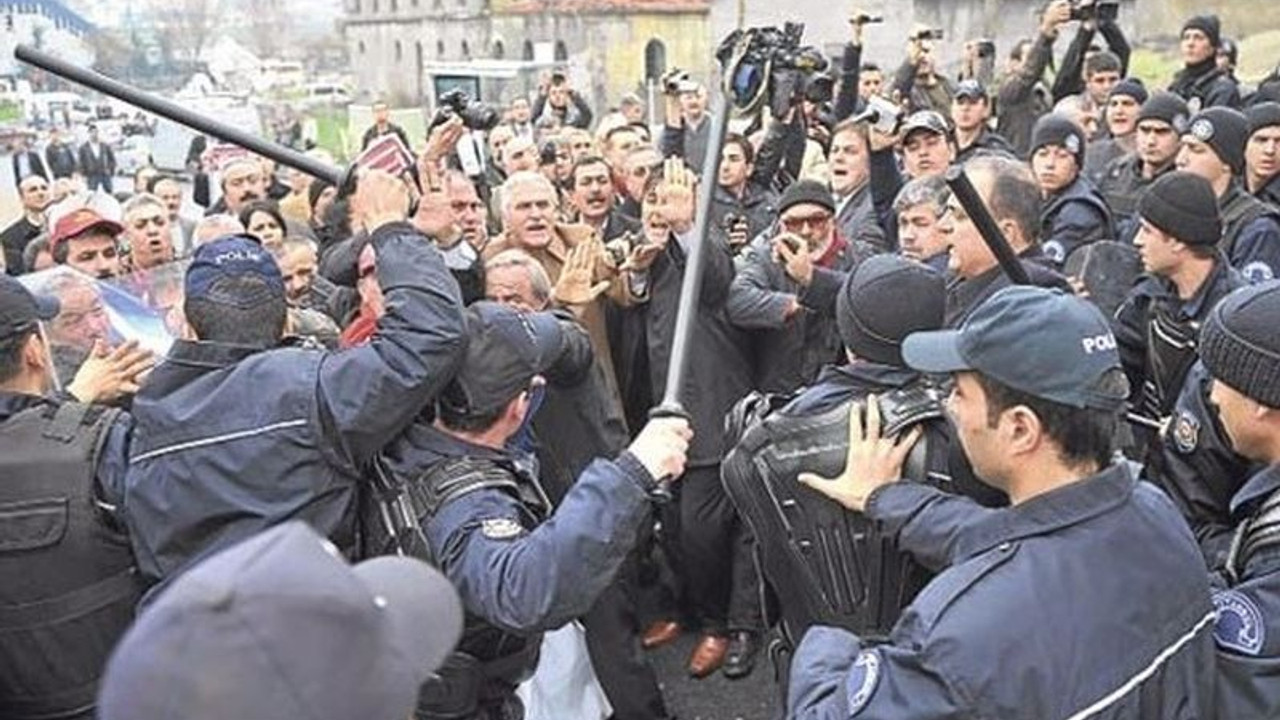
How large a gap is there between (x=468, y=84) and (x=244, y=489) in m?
15.6

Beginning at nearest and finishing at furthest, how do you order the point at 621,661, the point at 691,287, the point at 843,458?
the point at 843,458 → the point at 691,287 → the point at 621,661

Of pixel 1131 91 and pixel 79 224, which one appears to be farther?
pixel 1131 91

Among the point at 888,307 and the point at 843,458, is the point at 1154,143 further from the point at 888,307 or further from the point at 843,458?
the point at 843,458

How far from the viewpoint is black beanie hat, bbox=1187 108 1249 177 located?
208 inches

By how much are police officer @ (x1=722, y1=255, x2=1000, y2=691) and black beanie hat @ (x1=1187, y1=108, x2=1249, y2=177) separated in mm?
2938

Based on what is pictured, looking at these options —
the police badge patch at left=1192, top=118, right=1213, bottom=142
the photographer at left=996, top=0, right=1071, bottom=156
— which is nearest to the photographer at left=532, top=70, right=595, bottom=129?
the photographer at left=996, top=0, right=1071, bottom=156

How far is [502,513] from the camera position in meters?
2.67

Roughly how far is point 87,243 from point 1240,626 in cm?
419

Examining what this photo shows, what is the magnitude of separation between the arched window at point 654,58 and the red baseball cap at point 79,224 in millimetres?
29857

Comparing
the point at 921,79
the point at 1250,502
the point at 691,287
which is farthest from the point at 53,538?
the point at 921,79

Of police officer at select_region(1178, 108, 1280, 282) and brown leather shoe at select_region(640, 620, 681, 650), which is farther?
brown leather shoe at select_region(640, 620, 681, 650)

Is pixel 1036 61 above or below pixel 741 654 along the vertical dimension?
above

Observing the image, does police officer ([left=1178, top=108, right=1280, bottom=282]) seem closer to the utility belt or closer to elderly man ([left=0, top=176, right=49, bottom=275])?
the utility belt

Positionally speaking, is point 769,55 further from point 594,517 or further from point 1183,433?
point 594,517
